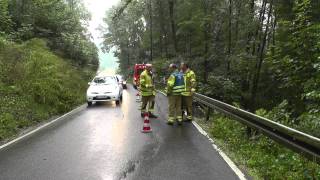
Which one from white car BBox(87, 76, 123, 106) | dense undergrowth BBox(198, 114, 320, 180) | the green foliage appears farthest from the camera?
the green foliage

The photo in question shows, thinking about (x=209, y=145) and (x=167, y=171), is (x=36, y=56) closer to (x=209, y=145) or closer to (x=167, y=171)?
(x=209, y=145)

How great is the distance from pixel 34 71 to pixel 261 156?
44.8 ft

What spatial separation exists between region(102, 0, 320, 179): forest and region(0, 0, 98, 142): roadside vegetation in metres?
6.55

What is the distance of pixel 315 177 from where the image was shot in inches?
255

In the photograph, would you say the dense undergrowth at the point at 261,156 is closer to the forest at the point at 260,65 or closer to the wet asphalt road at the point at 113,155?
the forest at the point at 260,65

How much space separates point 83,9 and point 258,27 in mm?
65170

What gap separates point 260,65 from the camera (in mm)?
16219

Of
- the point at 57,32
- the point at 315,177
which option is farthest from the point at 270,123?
the point at 57,32

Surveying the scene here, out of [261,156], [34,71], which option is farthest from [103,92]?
[261,156]

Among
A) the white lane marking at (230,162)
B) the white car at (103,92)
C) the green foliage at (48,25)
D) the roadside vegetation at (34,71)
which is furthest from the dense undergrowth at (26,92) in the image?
the green foliage at (48,25)

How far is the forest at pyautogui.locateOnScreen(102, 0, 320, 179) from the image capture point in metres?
8.96

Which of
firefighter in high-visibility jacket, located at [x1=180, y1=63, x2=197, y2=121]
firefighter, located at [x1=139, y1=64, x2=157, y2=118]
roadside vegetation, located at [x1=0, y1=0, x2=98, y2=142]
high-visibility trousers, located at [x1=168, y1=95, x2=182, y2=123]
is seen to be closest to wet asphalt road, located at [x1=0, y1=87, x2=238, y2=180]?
high-visibility trousers, located at [x1=168, y1=95, x2=182, y2=123]

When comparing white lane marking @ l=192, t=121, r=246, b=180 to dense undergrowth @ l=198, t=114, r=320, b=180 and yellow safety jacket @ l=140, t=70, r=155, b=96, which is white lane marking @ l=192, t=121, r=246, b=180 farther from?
yellow safety jacket @ l=140, t=70, r=155, b=96

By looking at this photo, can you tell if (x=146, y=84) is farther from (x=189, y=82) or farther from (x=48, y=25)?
(x=48, y=25)
